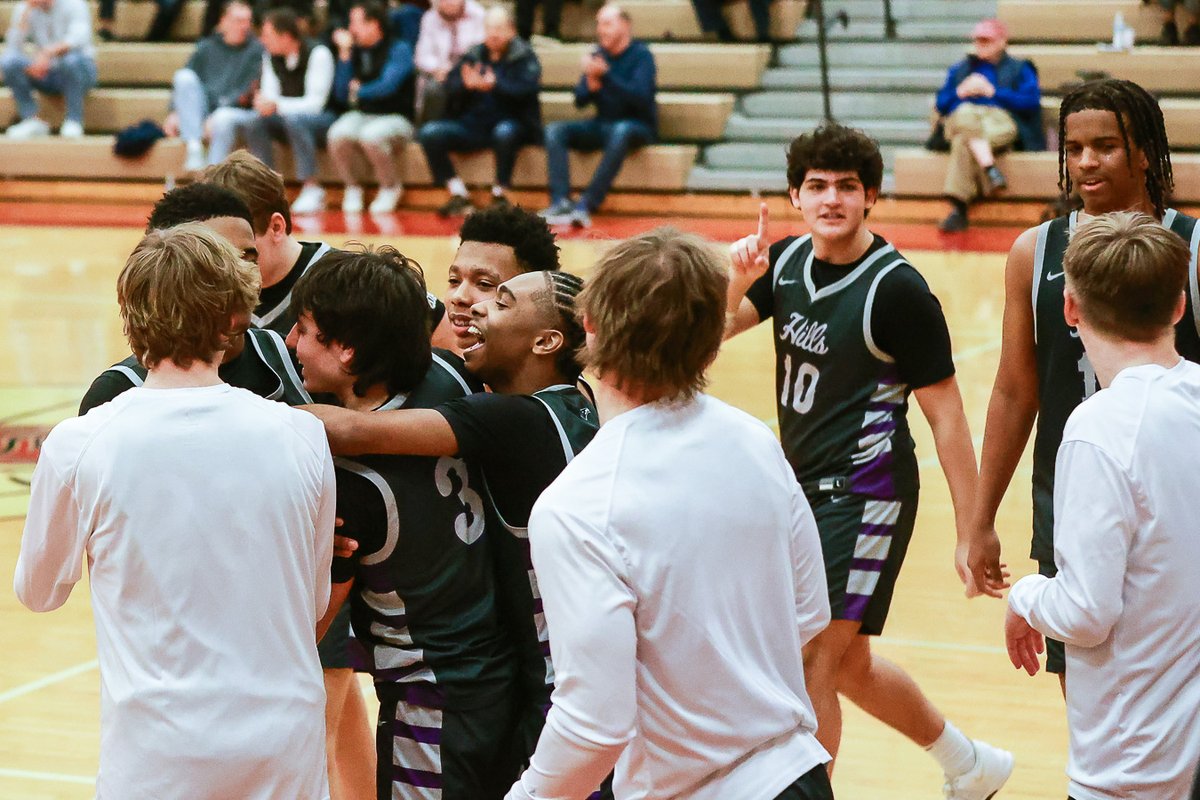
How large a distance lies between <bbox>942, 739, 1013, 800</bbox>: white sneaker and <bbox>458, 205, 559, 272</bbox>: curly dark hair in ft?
5.71

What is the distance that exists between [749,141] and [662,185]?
1.01 m

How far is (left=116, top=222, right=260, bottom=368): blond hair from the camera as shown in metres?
2.55

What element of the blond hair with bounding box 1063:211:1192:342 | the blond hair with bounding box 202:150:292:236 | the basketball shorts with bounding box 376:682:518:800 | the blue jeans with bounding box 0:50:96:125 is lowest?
the basketball shorts with bounding box 376:682:518:800

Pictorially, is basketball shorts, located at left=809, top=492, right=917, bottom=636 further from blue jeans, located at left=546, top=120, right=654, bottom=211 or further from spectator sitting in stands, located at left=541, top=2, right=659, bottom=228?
blue jeans, located at left=546, top=120, right=654, bottom=211

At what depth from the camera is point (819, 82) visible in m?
16.0

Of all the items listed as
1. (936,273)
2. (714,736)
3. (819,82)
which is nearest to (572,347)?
(714,736)

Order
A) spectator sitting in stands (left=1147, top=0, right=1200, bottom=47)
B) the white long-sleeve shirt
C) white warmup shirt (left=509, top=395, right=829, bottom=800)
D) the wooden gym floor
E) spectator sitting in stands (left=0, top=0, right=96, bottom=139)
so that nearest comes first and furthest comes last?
white warmup shirt (left=509, top=395, right=829, bottom=800) → the wooden gym floor → spectator sitting in stands (left=1147, top=0, right=1200, bottom=47) → the white long-sleeve shirt → spectator sitting in stands (left=0, top=0, right=96, bottom=139)

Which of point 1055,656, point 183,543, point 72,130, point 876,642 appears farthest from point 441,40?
point 183,543

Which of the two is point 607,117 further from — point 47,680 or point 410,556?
point 410,556

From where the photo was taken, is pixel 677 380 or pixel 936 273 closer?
pixel 677 380

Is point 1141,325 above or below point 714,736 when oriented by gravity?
above

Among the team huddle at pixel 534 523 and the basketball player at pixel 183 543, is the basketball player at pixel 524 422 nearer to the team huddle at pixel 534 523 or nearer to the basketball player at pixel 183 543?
the team huddle at pixel 534 523

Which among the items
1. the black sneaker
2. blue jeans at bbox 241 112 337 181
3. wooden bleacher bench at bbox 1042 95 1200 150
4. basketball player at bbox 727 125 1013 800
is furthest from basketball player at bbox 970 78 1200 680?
blue jeans at bbox 241 112 337 181

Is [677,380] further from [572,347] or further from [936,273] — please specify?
[936,273]
